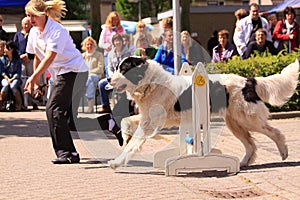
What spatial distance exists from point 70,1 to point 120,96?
127 feet

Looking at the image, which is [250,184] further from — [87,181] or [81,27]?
[81,27]

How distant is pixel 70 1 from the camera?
1903 inches

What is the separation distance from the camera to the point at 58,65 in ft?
26.4

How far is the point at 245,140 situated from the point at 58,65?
2.54 metres

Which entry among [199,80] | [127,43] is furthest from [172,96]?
[127,43]

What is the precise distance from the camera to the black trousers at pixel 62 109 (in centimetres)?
804

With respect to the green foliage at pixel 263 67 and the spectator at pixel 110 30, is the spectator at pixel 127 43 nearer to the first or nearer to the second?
the spectator at pixel 110 30

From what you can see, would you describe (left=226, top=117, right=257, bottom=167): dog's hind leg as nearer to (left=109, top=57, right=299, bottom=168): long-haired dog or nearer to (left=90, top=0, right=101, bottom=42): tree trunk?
(left=109, top=57, right=299, bottom=168): long-haired dog

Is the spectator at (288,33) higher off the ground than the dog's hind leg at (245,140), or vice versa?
the spectator at (288,33)

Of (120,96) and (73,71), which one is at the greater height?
(73,71)

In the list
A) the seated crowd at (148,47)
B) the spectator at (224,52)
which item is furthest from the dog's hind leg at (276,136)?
the spectator at (224,52)

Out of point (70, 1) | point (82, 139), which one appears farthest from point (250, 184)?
point (70, 1)

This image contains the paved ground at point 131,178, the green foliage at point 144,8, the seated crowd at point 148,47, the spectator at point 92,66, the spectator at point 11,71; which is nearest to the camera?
the paved ground at point 131,178

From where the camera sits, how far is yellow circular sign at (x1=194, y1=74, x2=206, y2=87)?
7.06 metres
